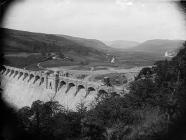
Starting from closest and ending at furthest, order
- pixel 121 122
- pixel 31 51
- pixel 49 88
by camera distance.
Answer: pixel 121 122 < pixel 49 88 < pixel 31 51

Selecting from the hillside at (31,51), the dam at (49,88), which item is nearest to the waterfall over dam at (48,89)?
the dam at (49,88)

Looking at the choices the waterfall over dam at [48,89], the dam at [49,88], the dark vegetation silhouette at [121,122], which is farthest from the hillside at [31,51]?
the dark vegetation silhouette at [121,122]

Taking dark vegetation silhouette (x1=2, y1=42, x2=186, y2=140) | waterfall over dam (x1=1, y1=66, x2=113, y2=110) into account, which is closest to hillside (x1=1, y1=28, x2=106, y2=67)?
waterfall over dam (x1=1, y1=66, x2=113, y2=110)

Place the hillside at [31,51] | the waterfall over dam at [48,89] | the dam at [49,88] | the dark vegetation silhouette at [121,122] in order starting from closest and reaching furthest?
the dark vegetation silhouette at [121,122], the dam at [49,88], the waterfall over dam at [48,89], the hillside at [31,51]

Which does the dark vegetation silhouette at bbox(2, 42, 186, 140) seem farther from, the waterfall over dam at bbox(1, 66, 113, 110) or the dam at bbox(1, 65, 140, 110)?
the waterfall over dam at bbox(1, 66, 113, 110)

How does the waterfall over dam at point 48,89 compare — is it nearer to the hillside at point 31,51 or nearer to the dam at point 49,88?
the dam at point 49,88

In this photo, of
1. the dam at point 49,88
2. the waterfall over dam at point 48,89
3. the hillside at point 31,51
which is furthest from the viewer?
the hillside at point 31,51

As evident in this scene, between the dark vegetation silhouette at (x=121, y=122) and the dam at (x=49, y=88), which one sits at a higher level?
the dark vegetation silhouette at (x=121, y=122)

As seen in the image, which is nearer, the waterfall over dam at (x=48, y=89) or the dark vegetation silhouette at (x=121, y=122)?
the dark vegetation silhouette at (x=121, y=122)

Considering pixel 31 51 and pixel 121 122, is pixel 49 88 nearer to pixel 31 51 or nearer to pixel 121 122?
pixel 121 122

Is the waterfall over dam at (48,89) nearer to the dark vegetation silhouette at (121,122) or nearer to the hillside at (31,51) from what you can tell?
the dark vegetation silhouette at (121,122)

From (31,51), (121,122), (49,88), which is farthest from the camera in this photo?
(31,51)

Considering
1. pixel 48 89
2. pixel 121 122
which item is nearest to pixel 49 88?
pixel 48 89

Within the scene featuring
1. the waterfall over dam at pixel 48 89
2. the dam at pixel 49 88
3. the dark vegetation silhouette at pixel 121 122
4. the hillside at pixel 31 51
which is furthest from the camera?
the hillside at pixel 31 51
